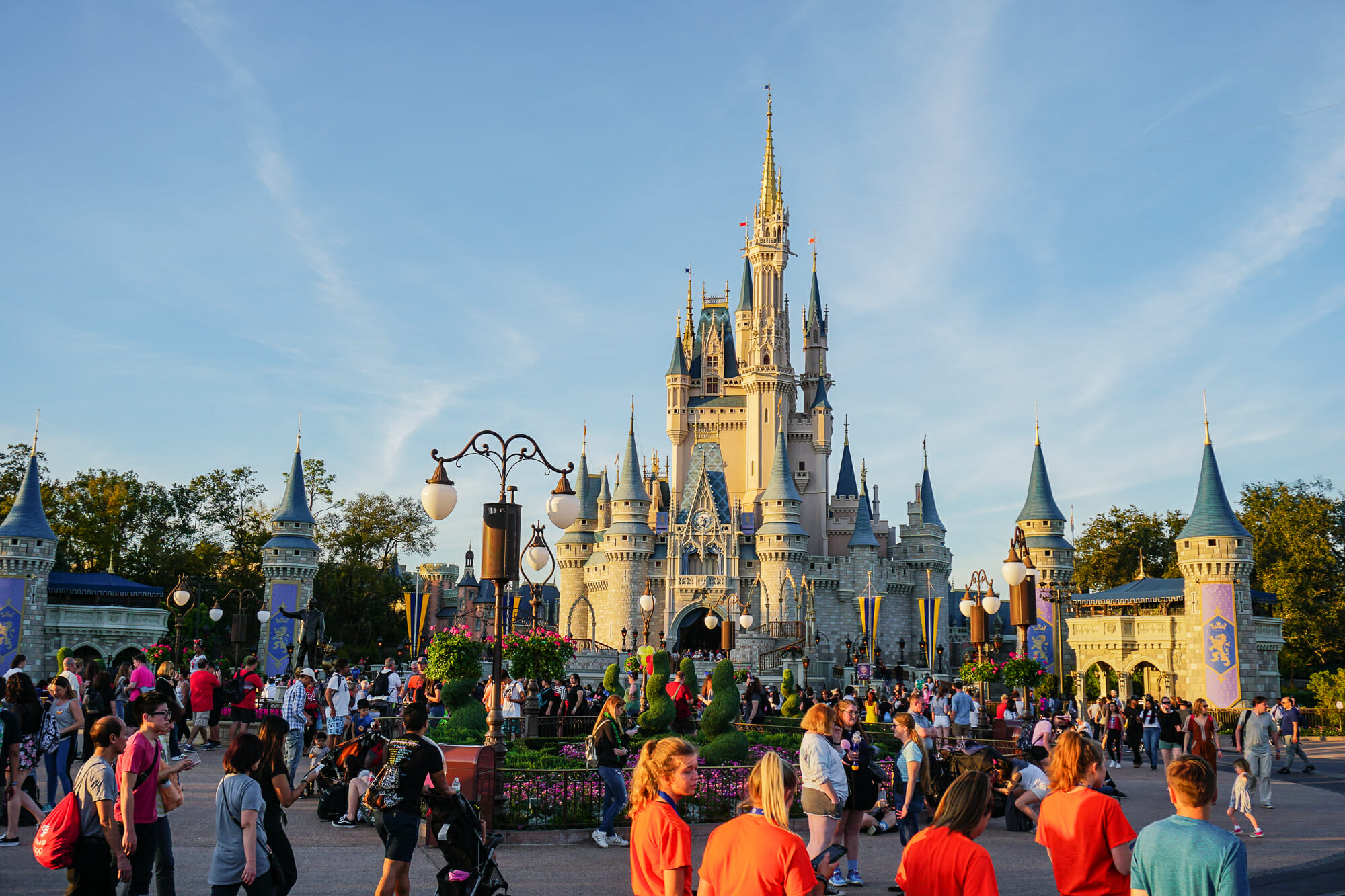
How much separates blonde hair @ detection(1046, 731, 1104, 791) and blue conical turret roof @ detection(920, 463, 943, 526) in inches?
2366

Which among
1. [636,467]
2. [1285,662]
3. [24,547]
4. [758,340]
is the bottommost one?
[1285,662]

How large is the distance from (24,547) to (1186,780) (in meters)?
48.2

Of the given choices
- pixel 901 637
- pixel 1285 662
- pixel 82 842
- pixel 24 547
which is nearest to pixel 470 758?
pixel 82 842

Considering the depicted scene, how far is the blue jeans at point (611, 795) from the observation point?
10.3 m

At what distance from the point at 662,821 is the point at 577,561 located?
62522 mm

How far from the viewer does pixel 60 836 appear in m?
5.82

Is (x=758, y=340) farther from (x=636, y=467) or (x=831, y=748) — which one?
(x=831, y=748)

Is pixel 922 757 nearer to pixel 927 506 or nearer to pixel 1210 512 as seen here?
pixel 1210 512

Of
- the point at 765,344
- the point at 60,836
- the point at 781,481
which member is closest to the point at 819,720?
the point at 60,836

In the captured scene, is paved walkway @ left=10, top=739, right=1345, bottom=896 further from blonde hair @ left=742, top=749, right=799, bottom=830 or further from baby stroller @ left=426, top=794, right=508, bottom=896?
blonde hair @ left=742, top=749, right=799, bottom=830

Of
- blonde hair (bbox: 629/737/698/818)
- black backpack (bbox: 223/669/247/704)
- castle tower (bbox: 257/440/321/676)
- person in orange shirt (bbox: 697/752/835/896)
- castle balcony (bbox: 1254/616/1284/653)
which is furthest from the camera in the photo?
castle tower (bbox: 257/440/321/676)

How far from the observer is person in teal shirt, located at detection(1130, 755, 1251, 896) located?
4.19 m

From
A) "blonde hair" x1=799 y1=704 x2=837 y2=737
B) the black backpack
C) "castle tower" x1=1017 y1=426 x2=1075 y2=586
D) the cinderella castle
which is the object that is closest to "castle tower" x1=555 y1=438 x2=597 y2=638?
the cinderella castle

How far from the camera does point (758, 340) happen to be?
66.1 m
